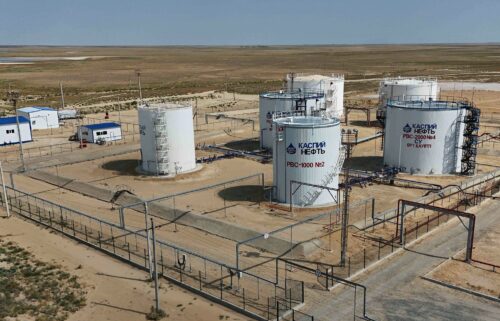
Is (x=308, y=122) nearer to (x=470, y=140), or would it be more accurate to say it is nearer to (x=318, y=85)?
(x=470, y=140)

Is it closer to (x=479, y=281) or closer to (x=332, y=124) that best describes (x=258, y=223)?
(x=332, y=124)

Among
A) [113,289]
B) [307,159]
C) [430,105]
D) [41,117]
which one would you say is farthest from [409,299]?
[41,117]

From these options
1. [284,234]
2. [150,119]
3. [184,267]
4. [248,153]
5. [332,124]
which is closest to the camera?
[184,267]

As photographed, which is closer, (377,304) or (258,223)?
(377,304)

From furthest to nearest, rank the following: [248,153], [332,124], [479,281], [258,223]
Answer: [248,153] < [332,124] < [258,223] < [479,281]

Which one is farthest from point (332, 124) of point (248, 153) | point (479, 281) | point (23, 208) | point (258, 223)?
point (23, 208)

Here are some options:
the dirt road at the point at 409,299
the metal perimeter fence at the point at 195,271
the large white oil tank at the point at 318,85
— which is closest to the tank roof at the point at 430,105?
the dirt road at the point at 409,299

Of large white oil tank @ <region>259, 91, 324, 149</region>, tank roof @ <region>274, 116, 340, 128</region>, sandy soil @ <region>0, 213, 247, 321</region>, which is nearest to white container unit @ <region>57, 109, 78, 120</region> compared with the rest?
large white oil tank @ <region>259, 91, 324, 149</region>

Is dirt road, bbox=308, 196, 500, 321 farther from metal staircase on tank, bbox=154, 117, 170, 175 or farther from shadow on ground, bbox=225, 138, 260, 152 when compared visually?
shadow on ground, bbox=225, 138, 260, 152

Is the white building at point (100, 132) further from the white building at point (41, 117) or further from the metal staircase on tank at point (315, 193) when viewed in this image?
the metal staircase on tank at point (315, 193)
